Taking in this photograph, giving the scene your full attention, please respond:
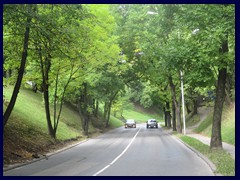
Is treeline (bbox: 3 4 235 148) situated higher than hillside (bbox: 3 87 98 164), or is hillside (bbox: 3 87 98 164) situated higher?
treeline (bbox: 3 4 235 148)

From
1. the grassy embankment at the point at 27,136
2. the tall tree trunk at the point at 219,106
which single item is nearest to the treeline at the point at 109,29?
the tall tree trunk at the point at 219,106

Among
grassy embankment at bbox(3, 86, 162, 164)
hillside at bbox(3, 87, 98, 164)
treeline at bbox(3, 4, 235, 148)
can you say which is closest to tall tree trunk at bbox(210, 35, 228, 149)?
treeline at bbox(3, 4, 235, 148)

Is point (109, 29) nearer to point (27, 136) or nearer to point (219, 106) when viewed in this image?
point (27, 136)

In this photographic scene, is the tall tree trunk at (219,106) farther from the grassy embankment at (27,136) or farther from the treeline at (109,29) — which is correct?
the grassy embankment at (27,136)

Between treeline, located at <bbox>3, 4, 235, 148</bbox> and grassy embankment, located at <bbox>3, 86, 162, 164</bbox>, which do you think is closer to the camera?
treeline, located at <bbox>3, 4, 235, 148</bbox>

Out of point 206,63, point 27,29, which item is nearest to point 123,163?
point 206,63

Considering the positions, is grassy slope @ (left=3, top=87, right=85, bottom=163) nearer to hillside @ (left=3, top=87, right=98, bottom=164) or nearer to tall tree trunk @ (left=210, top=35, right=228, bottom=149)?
hillside @ (left=3, top=87, right=98, bottom=164)

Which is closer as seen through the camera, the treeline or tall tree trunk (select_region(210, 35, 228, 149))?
the treeline

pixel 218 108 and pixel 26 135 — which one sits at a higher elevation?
pixel 218 108

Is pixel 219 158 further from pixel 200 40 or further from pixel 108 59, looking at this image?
pixel 108 59

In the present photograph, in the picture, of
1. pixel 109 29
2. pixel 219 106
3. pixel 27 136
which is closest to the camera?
pixel 219 106

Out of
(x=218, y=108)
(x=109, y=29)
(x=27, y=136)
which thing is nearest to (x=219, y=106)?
(x=218, y=108)

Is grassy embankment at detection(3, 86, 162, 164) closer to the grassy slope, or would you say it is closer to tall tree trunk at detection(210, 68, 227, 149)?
the grassy slope
